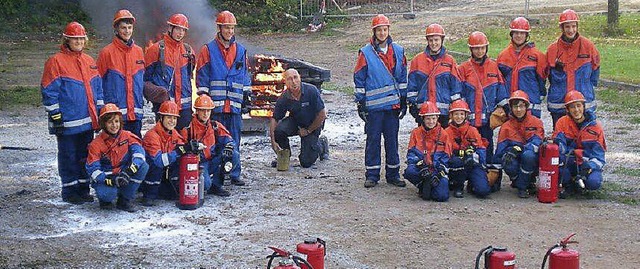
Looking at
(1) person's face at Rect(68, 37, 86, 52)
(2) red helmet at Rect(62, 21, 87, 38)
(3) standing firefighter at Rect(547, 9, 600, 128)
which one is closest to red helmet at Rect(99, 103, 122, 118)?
(1) person's face at Rect(68, 37, 86, 52)

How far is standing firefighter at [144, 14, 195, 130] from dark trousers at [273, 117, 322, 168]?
Result: 1.44 m

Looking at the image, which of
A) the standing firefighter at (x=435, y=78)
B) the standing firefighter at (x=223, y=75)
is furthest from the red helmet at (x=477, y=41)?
the standing firefighter at (x=223, y=75)

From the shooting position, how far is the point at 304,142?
10914 millimetres

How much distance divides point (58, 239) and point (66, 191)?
1.31 metres

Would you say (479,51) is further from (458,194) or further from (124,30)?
(124,30)

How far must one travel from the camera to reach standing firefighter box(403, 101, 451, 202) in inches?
353

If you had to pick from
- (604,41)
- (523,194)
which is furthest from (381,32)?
(604,41)

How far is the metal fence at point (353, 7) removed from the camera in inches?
1200

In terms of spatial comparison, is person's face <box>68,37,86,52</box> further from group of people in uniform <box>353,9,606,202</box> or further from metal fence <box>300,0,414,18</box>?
metal fence <box>300,0,414,18</box>

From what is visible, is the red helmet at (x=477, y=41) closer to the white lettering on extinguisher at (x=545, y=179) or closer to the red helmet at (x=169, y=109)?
the white lettering on extinguisher at (x=545, y=179)

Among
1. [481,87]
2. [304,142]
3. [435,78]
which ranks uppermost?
[435,78]

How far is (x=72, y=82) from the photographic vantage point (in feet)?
28.6

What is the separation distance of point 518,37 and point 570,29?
531mm

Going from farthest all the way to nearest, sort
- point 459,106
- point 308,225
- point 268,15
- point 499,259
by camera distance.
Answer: point 268,15 < point 459,106 < point 308,225 < point 499,259
